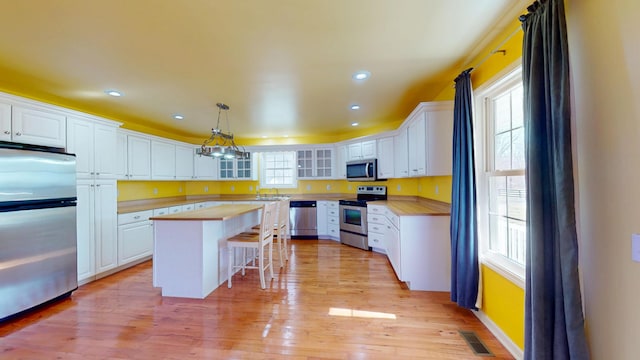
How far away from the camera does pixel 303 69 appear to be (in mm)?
2549

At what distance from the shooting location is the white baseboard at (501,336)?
71.2 inches

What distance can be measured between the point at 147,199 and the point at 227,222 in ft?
8.52

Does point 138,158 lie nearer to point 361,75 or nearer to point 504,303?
point 361,75

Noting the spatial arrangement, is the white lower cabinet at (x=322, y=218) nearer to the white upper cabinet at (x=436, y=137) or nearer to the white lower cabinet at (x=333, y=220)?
the white lower cabinet at (x=333, y=220)

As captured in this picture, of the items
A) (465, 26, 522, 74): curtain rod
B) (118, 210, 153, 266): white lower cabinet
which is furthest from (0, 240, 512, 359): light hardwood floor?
(465, 26, 522, 74): curtain rod

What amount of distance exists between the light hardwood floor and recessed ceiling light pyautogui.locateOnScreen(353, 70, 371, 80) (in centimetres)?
243

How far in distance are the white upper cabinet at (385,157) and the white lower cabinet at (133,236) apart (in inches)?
162

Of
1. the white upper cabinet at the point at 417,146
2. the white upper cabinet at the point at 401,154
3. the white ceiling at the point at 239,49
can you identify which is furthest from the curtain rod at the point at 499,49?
the white upper cabinet at the point at 401,154

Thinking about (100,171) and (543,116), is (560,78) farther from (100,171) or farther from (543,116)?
(100,171)

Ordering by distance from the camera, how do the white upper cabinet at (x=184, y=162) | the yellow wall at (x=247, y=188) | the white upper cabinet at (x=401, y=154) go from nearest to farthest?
the white upper cabinet at (x=401, y=154) < the yellow wall at (x=247, y=188) < the white upper cabinet at (x=184, y=162)

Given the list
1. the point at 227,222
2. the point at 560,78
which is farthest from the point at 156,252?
the point at 560,78

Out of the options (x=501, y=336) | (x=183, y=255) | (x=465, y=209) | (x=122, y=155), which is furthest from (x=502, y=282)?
(x=122, y=155)

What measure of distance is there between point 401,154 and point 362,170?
1.07m

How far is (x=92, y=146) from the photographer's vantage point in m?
3.33
